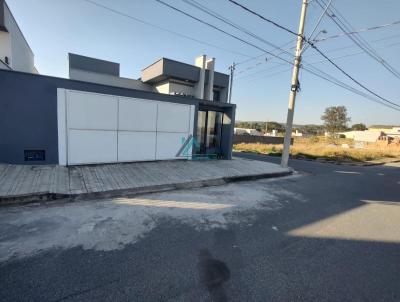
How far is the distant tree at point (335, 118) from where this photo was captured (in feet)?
183

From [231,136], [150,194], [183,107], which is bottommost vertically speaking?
[150,194]

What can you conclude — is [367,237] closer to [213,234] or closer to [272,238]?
[272,238]

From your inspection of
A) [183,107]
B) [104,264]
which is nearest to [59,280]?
[104,264]

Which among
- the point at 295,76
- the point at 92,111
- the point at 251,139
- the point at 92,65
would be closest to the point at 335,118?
the point at 251,139

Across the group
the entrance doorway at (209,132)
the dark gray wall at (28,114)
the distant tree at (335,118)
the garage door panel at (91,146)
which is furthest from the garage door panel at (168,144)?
the distant tree at (335,118)

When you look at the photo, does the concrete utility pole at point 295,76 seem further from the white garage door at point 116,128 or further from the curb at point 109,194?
the white garage door at point 116,128

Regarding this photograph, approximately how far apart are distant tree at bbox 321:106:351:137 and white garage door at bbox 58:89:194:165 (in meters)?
59.5

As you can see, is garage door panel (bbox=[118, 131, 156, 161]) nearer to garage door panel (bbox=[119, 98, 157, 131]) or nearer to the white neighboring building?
garage door panel (bbox=[119, 98, 157, 131])

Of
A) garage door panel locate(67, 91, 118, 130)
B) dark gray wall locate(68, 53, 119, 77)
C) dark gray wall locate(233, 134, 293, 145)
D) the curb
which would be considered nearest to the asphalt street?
the curb

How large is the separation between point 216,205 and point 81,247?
3.05 meters

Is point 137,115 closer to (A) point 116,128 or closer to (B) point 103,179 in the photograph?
(A) point 116,128

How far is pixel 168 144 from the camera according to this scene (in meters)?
9.59

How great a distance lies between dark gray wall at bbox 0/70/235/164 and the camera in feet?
20.8

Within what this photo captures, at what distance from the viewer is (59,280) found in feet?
7.86
